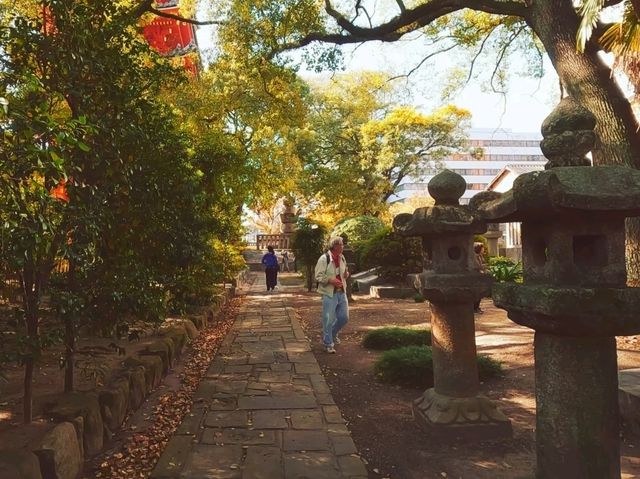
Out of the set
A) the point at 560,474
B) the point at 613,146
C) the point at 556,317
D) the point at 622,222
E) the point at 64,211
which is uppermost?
the point at 613,146

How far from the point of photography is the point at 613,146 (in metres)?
7.62

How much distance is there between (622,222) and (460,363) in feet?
6.93

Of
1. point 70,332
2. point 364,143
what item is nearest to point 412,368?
point 70,332

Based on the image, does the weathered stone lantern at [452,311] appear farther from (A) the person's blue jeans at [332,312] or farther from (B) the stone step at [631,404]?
(A) the person's blue jeans at [332,312]

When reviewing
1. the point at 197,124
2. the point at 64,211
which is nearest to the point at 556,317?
the point at 64,211

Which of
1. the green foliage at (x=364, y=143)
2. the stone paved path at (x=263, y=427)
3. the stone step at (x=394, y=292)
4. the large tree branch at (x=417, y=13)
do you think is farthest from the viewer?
the green foliage at (x=364, y=143)

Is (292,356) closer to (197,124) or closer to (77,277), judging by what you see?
(77,277)

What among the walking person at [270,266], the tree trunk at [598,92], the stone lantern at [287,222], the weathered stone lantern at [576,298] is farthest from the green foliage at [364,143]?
the weathered stone lantern at [576,298]

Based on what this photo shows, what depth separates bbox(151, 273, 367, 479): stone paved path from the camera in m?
3.47

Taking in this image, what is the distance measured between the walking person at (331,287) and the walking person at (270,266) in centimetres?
896

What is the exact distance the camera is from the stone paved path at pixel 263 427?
3469 mm

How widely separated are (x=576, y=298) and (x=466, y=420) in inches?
82.6

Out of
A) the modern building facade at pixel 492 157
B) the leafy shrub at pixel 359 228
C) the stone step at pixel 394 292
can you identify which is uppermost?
the modern building facade at pixel 492 157

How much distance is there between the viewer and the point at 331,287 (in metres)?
7.18
